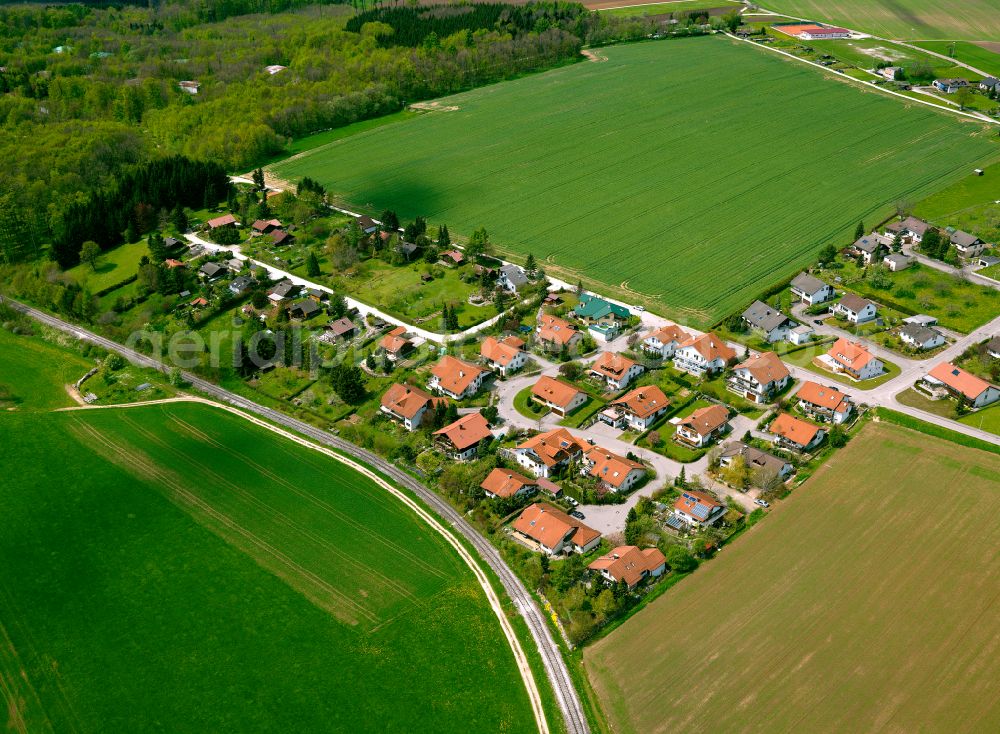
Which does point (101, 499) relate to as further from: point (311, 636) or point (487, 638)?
point (487, 638)

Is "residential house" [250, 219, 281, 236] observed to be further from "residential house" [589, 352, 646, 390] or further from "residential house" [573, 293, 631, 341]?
"residential house" [589, 352, 646, 390]

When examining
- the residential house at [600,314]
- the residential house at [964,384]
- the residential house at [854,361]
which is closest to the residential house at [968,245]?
the residential house at [854,361]

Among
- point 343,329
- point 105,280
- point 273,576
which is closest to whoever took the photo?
point 273,576

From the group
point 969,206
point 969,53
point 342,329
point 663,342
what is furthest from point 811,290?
point 969,53

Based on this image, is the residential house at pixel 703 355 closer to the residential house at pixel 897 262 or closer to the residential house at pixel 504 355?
the residential house at pixel 504 355

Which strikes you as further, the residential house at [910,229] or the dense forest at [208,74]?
the dense forest at [208,74]

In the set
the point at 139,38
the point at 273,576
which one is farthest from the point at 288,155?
the point at 273,576
